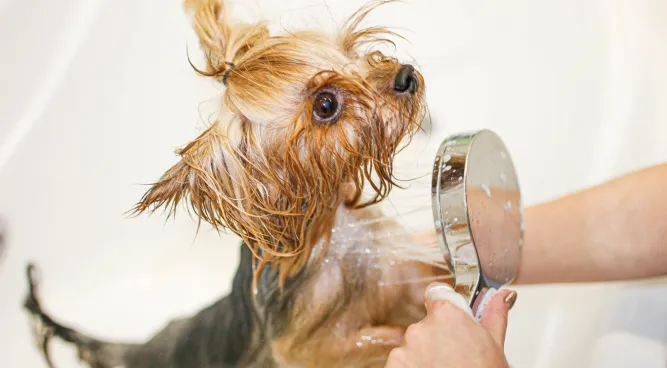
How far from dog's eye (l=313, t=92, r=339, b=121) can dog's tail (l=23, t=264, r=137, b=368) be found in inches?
27.9

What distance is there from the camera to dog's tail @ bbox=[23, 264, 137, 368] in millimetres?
1333

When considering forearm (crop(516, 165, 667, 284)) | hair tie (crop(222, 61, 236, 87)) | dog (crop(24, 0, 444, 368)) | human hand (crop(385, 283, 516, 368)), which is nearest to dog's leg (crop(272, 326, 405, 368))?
dog (crop(24, 0, 444, 368))

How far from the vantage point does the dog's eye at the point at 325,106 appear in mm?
959

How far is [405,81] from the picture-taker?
0.97m

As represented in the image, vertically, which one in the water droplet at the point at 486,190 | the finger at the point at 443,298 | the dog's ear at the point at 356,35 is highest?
the dog's ear at the point at 356,35

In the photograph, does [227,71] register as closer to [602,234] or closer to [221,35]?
[221,35]

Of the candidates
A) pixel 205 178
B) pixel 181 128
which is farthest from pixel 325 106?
pixel 181 128

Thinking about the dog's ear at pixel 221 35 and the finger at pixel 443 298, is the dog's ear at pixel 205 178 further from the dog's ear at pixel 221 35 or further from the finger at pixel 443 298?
the finger at pixel 443 298

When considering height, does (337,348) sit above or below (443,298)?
below

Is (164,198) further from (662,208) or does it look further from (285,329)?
(662,208)

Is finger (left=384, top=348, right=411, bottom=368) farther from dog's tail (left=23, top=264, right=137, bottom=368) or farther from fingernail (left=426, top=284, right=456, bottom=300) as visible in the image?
dog's tail (left=23, top=264, right=137, bottom=368)

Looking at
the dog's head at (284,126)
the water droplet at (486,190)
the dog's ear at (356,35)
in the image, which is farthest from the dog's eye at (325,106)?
the water droplet at (486,190)

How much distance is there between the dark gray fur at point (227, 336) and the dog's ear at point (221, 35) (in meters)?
0.36

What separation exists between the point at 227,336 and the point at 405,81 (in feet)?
2.04
